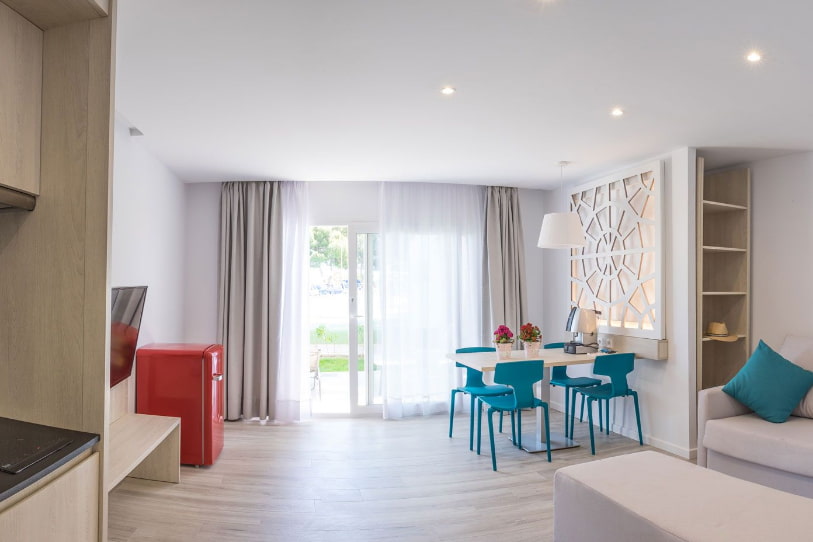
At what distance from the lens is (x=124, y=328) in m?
3.17

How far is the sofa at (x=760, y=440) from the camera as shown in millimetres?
2799

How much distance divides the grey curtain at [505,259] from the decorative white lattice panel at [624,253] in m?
0.63

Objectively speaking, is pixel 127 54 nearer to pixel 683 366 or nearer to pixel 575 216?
pixel 575 216

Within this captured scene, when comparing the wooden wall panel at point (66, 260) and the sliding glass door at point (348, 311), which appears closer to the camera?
the wooden wall panel at point (66, 260)

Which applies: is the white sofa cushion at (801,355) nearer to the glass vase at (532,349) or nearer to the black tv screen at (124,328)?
the glass vase at (532,349)

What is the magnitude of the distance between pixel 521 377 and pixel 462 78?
2.17 m

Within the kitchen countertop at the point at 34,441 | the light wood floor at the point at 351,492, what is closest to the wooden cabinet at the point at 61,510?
the kitchen countertop at the point at 34,441

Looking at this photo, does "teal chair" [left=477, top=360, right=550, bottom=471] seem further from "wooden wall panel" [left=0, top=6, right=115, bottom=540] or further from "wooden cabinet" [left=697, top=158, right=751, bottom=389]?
"wooden wall panel" [left=0, top=6, right=115, bottom=540]

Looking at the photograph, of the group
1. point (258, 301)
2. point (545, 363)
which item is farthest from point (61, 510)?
point (258, 301)

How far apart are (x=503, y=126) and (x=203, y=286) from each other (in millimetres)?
3455

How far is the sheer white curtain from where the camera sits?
5086 millimetres

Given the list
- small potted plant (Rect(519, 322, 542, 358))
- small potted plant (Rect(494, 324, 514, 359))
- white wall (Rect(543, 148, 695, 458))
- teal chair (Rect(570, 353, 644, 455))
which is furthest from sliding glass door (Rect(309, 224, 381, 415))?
white wall (Rect(543, 148, 695, 458))

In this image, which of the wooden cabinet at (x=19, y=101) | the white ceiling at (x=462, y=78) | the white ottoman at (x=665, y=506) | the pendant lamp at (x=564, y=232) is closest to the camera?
the wooden cabinet at (x=19, y=101)

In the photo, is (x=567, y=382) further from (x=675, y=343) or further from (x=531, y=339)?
(x=675, y=343)
